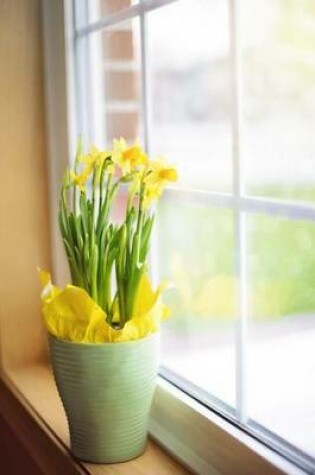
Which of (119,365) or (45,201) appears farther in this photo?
(45,201)

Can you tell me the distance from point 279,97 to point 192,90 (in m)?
0.21

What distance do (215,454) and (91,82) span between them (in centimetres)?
70

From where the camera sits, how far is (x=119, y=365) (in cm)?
95

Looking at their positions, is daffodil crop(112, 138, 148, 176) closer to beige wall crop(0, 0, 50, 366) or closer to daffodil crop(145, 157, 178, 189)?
daffodil crop(145, 157, 178, 189)

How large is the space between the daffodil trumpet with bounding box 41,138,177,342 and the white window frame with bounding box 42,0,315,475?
0.10m

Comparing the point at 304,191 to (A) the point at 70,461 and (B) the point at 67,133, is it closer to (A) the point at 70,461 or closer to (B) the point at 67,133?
(A) the point at 70,461

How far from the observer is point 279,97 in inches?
33.4

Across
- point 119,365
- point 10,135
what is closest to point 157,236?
point 119,365

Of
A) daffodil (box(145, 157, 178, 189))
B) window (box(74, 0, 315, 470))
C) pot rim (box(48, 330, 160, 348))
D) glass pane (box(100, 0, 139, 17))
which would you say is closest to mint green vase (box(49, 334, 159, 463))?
pot rim (box(48, 330, 160, 348))

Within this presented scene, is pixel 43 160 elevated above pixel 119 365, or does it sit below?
above

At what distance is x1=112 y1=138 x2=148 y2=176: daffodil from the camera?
3.14 ft

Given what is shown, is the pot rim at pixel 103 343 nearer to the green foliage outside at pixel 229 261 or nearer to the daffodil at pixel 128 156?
the green foliage outside at pixel 229 261

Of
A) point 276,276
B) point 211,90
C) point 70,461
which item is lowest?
point 70,461

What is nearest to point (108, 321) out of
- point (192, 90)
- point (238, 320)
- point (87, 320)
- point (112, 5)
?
point (87, 320)
